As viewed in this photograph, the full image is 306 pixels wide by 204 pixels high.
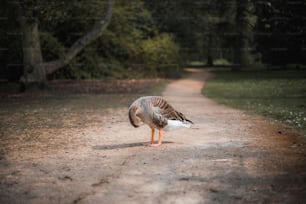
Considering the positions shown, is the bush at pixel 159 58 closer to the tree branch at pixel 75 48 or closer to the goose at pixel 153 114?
the tree branch at pixel 75 48

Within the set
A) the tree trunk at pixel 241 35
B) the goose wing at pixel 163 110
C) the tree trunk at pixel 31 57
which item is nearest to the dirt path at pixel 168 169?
the goose wing at pixel 163 110

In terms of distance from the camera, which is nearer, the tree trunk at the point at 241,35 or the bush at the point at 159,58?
the bush at the point at 159,58

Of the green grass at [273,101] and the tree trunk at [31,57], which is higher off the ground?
the tree trunk at [31,57]

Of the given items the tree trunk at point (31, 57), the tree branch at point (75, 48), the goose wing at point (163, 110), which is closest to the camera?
the goose wing at point (163, 110)

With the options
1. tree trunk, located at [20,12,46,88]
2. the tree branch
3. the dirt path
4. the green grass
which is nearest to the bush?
the tree branch

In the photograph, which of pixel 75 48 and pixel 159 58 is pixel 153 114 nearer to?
pixel 75 48

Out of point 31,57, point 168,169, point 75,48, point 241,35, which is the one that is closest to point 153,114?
point 168,169

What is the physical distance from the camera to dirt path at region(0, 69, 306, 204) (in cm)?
607

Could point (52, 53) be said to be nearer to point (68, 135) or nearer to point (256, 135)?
point (68, 135)

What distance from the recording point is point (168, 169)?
7.40m

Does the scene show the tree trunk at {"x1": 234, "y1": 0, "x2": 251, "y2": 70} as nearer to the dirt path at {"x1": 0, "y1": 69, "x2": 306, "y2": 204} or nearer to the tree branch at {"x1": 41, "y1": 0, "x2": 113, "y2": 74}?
the tree branch at {"x1": 41, "y1": 0, "x2": 113, "y2": 74}

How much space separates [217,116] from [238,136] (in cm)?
357

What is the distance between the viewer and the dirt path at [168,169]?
6070 mm

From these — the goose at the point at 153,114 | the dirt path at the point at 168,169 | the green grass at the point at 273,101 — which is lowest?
the green grass at the point at 273,101
